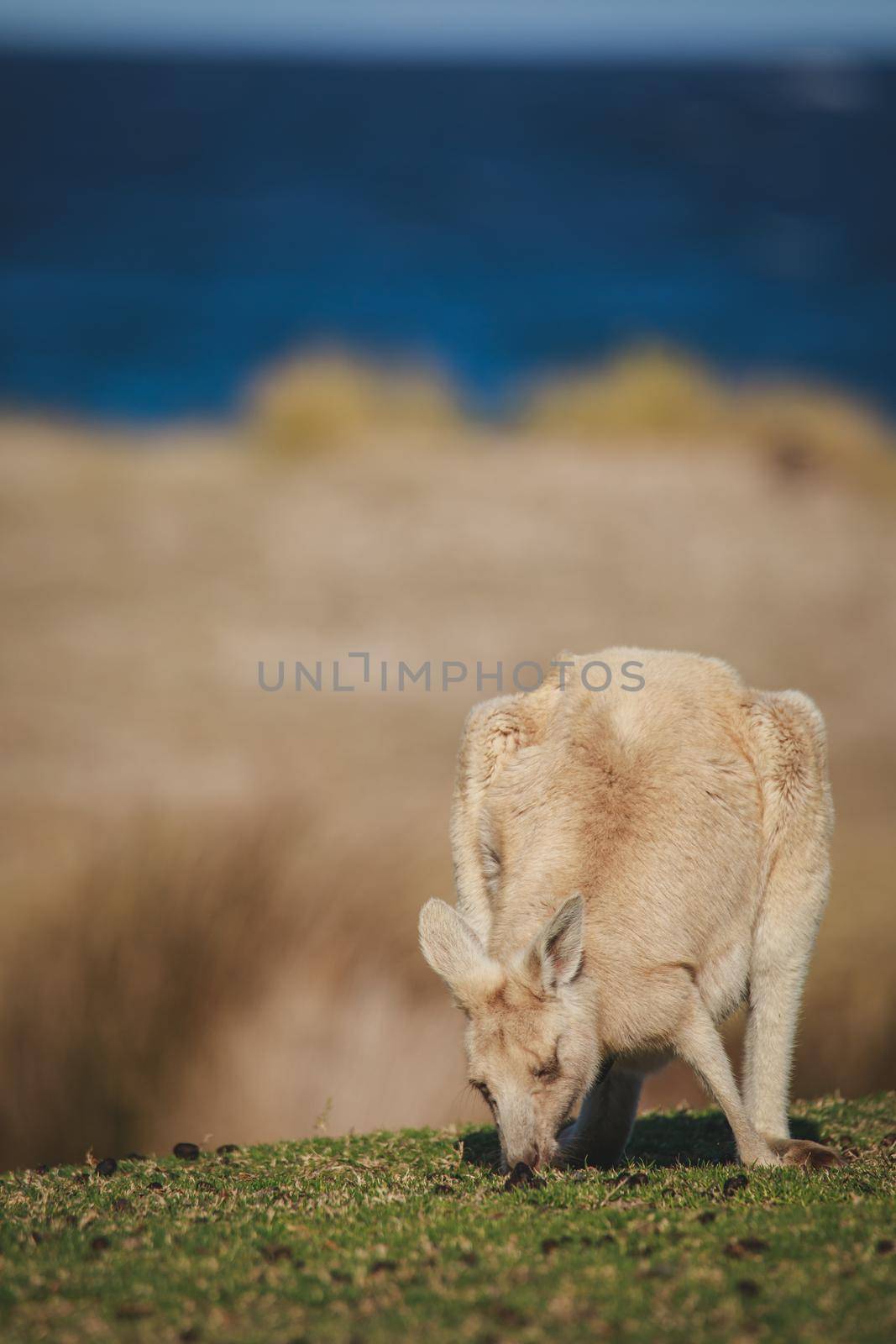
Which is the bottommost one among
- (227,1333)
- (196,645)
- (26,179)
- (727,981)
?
(227,1333)

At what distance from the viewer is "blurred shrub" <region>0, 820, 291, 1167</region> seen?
966 cm

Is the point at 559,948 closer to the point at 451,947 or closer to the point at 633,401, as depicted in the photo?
the point at 451,947

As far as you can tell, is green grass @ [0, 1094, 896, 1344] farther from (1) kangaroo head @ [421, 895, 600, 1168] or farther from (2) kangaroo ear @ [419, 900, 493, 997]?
(2) kangaroo ear @ [419, 900, 493, 997]

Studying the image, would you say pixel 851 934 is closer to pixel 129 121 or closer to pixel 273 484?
pixel 273 484

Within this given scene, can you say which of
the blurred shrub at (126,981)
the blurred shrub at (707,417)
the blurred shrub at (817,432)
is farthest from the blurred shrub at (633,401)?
the blurred shrub at (126,981)

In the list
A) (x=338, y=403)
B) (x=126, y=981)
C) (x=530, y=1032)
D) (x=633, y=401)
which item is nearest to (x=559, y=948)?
(x=530, y=1032)

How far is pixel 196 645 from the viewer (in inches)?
869

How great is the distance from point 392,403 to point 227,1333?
3009 cm

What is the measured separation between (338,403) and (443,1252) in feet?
93.0

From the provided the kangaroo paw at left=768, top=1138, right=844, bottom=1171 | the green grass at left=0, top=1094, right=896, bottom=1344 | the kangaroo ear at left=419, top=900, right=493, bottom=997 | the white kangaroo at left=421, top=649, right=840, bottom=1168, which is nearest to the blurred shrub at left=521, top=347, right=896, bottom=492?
the white kangaroo at left=421, top=649, right=840, bottom=1168

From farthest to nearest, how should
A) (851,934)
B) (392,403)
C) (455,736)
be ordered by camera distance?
1. (392,403)
2. (455,736)
3. (851,934)

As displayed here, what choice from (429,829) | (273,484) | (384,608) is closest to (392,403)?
(273,484)

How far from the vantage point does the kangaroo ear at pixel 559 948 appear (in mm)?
4684

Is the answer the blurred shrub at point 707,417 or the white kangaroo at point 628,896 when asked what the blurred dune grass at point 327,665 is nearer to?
the blurred shrub at point 707,417
